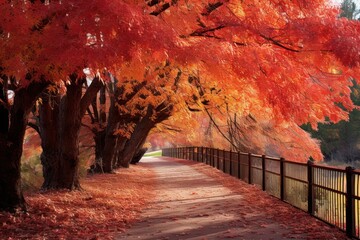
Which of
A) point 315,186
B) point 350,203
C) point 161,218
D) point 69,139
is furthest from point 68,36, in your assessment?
point 69,139

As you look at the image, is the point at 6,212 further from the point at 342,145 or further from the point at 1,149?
the point at 342,145

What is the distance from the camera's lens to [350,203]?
25.3ft

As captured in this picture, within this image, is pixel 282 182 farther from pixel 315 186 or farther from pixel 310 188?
pixel 315 186

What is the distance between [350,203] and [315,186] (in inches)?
73.4

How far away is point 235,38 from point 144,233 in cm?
492

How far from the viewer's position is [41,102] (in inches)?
575

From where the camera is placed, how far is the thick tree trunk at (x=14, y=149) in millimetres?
9586

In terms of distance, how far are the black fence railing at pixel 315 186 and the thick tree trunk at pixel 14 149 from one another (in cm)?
632

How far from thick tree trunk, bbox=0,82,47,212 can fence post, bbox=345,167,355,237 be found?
6.50 meters

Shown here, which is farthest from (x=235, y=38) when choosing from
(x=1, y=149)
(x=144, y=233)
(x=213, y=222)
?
(x=1, y=149)

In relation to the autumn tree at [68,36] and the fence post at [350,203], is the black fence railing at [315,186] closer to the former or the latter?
the fence post at [350,203]

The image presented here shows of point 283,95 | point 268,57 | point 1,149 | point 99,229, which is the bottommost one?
point 99,229

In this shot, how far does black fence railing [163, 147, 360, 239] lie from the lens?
7.66 m

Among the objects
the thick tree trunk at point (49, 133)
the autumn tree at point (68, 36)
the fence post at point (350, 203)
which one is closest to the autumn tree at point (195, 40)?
the autumn tree at point (68, 36)
